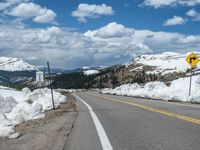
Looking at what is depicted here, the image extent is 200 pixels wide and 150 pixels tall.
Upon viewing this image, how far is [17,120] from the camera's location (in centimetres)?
1680

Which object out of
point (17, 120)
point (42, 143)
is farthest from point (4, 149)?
point (17, 120)

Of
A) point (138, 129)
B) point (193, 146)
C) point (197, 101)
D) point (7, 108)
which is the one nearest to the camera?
point (193, 146)

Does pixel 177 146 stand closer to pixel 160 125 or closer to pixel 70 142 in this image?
pixel 70 142

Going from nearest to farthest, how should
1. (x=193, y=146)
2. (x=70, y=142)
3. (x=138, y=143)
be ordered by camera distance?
(x=193, y=146) < (x=138, y=143) < (x=70, y=142)

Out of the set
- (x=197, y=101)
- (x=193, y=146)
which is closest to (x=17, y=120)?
(x=193, y=146)

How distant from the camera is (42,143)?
9.66 metres

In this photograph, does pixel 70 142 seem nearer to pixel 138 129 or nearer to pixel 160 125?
pixel 138 129

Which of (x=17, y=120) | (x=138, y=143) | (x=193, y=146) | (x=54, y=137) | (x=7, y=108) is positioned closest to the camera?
(x=193, y=146)

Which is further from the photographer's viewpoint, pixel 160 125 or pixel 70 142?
pixel 160 125

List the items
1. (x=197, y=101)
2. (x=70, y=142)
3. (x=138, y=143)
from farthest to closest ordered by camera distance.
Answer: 1. (x=197, y=101)
2. (x=70, y=142)
3. (x=138, y=143)

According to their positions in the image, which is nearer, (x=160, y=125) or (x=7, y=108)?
(x=160, y=125)

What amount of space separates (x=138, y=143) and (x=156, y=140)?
512 millimetres

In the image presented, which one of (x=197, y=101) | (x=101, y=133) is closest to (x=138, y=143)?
(x=101, y=133)

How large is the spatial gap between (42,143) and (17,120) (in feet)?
24.4
